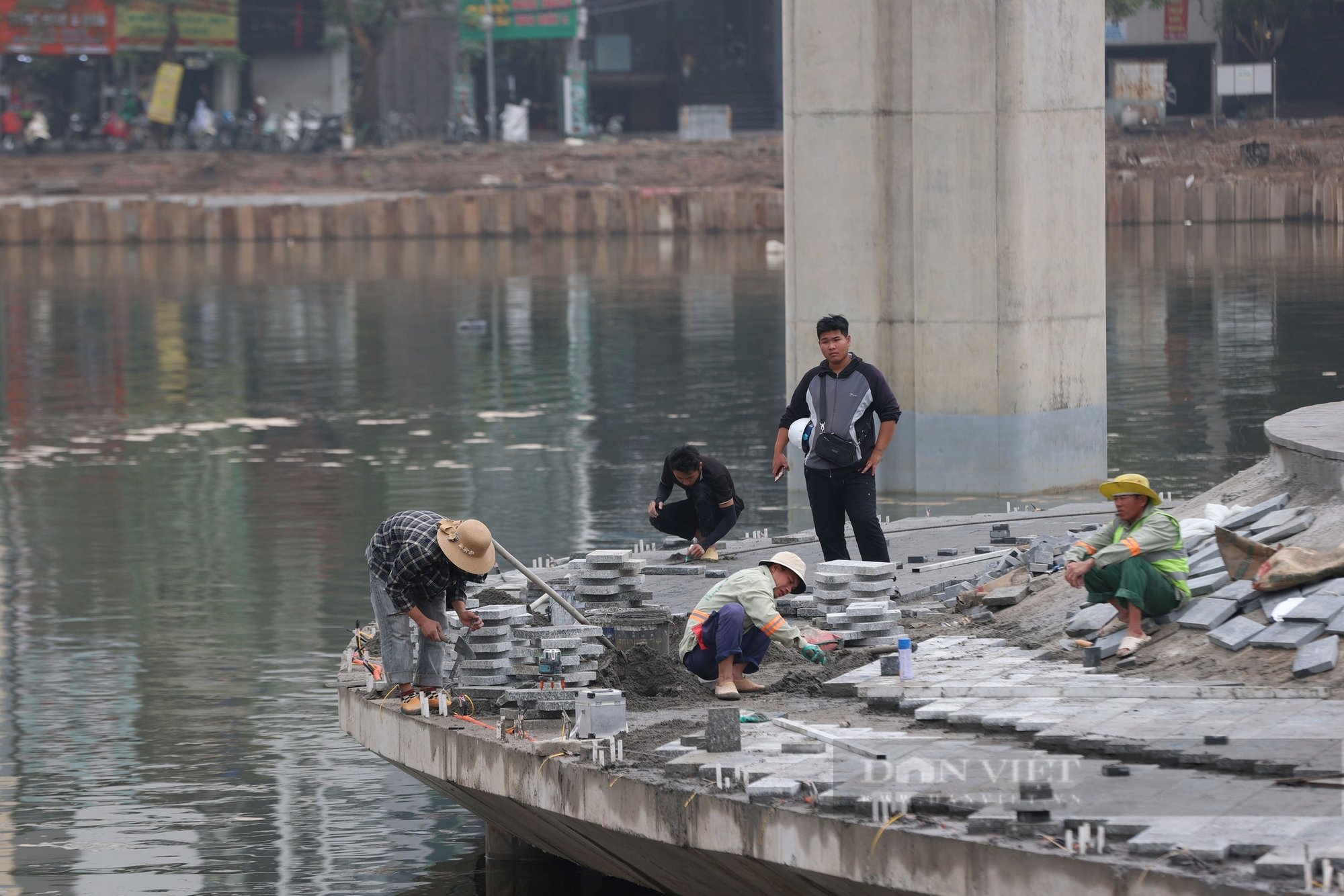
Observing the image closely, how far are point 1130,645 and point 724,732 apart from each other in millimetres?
2832

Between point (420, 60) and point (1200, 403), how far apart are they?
57.4m

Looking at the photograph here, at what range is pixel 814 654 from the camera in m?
14.1

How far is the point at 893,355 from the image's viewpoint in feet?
85.7

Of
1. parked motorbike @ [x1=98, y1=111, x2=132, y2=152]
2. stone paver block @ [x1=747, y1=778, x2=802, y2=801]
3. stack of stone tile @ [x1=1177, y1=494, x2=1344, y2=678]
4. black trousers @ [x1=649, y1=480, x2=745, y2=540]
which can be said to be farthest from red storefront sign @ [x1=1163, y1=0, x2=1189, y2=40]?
stone paver block @ [x1=747, y1=778, x2=802, y2=801]

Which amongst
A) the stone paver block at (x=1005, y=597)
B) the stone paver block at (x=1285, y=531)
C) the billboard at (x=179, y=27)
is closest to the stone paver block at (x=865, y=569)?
the stone paver block at (x=1005, y=597)

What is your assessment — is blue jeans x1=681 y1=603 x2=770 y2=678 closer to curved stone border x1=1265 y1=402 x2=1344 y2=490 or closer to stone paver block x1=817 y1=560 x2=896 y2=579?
stone paver block x1=817 y1=560 x2=896 y2=579

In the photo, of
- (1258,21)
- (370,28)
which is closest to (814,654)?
(1258,21)

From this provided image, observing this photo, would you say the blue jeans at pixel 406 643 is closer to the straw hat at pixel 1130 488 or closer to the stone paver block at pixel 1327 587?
the straw hat at pixel 1130 488

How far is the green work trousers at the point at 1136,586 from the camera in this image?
13.7 meters

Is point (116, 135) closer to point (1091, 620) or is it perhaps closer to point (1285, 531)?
point (1091, 620)

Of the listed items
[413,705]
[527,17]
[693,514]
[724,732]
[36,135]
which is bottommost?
[413,705]

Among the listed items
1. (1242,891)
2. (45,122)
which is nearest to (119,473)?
(1242,891)

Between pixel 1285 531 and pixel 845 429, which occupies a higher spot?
pixel 845 429

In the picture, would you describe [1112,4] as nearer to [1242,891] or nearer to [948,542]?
[948,542]
